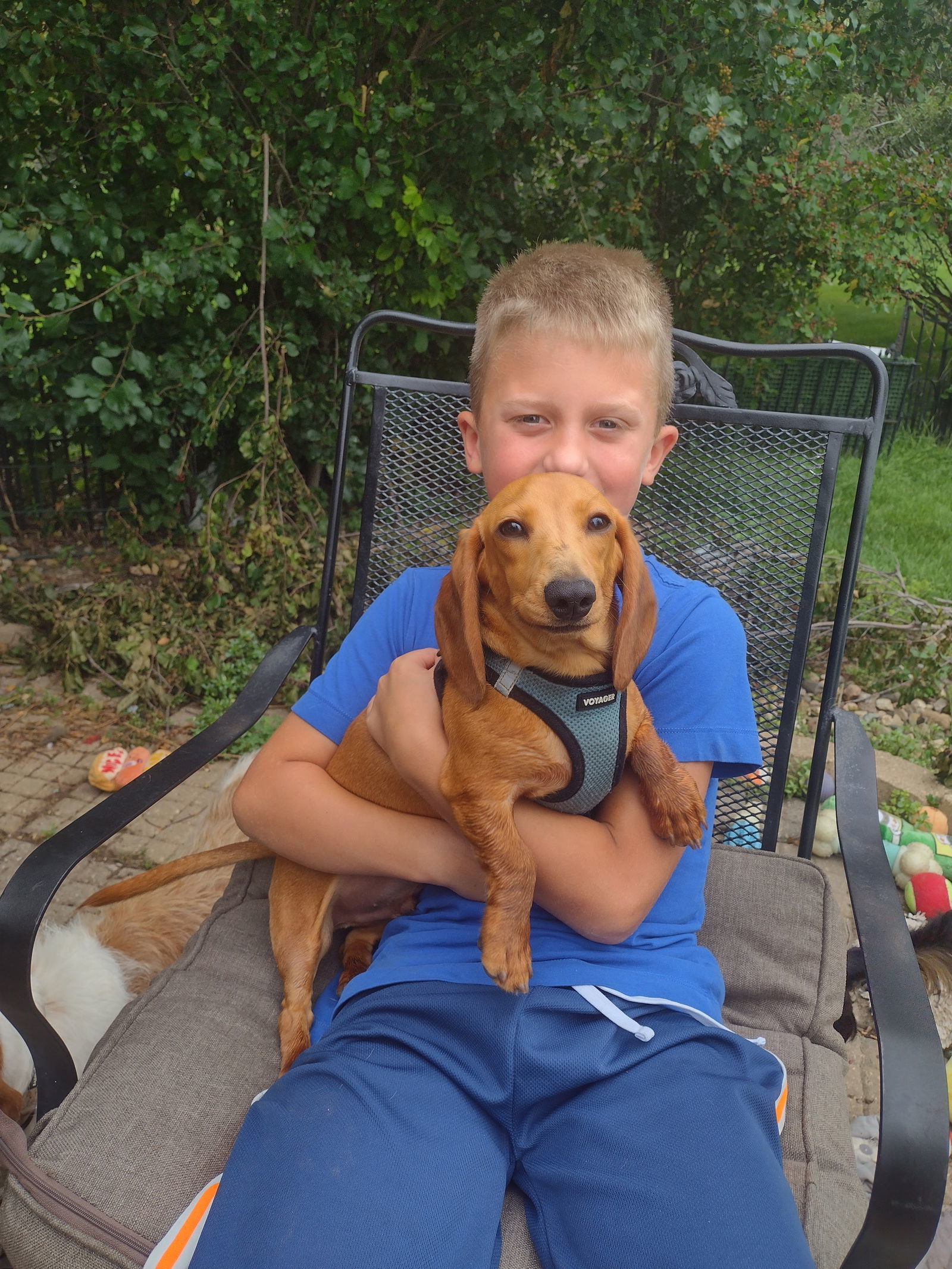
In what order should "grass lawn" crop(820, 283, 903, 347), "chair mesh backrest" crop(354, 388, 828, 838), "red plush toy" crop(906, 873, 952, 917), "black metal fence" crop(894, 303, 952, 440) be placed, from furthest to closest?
"grass lawn" crop(820, 283, 903, 347) → "black metal fence" crop(894, 303, 952, 440) → "red plush toy" crop(906, 873, 952, 917) → "chair mesh backrest" crop(354, 388, 828, 838)

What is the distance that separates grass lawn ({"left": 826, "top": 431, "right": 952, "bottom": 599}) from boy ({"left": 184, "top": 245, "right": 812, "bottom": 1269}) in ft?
12.4

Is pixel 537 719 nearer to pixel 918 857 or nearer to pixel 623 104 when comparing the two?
pixel 918 857

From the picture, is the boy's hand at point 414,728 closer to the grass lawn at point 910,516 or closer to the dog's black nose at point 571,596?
the dog's black nose at point 571,596

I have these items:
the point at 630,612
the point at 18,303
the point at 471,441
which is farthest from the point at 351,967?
the point at 18,303

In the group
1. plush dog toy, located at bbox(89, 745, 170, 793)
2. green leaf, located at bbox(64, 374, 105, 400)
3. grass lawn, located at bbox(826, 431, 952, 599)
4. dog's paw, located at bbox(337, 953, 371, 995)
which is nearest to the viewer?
dog's paw, located at bbox(337, 953, 371, 995)

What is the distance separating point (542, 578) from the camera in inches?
49.6

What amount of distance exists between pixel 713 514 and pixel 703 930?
3.39 ft

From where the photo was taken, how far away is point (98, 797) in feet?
12.2

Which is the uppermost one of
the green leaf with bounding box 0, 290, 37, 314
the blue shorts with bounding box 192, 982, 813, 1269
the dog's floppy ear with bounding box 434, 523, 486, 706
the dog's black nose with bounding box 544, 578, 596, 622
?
the green leaf with bounding box 0, 290, 37, 314

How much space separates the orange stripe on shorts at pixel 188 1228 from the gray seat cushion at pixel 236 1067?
0.20 feet

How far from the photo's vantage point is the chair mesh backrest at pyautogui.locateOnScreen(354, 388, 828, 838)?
229 cm

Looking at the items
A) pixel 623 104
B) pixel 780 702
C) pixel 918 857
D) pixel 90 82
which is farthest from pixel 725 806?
pixel 90 82

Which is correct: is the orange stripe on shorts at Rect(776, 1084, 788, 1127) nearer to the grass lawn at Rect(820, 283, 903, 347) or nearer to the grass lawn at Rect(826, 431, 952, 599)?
the grass lawn at Rect(826, 431, 952, 599)

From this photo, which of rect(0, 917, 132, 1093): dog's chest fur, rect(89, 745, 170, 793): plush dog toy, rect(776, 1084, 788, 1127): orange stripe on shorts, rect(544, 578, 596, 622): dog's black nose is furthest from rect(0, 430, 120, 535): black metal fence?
rect(776, 1084, 788, 1127): orange stripe on shorts
